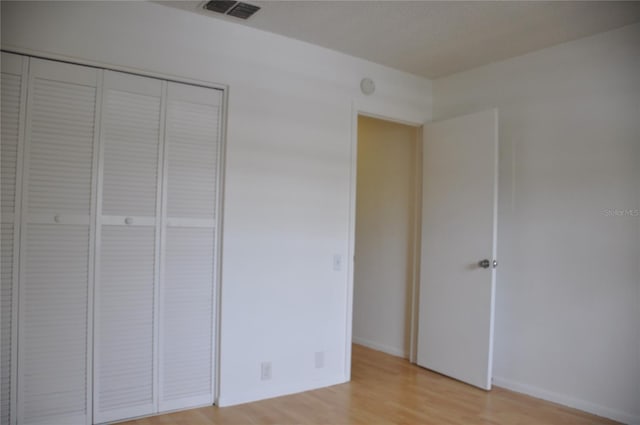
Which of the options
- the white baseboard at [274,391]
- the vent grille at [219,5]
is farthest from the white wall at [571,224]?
the vent grille at [219,5]

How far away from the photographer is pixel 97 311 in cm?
276

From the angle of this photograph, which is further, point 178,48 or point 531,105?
point 531,105

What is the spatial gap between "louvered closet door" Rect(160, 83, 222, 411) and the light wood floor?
23 cm

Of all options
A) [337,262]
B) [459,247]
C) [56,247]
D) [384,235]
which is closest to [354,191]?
[337,262]

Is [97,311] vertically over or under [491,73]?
under

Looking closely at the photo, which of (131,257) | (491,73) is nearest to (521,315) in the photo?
(491,73)

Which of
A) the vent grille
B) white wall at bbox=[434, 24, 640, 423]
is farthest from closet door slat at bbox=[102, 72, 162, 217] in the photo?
white wall at bbox=[434, 24, 640, 423]

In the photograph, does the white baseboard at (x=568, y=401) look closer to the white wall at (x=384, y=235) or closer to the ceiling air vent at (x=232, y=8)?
the white wall at (x=384, y=235)

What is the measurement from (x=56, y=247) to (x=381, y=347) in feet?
10.0

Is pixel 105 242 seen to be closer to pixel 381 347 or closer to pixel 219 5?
pixel 219 5

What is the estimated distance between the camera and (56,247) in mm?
2654

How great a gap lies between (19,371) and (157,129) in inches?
60.2

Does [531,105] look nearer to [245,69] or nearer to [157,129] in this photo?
[245,69]

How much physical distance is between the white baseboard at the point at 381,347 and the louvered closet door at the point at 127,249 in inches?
91.2
